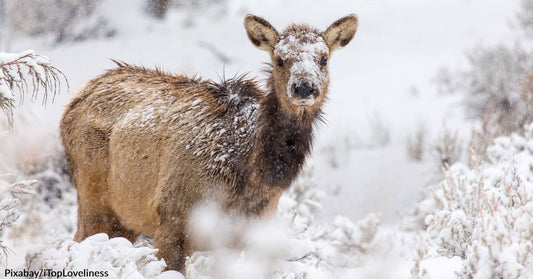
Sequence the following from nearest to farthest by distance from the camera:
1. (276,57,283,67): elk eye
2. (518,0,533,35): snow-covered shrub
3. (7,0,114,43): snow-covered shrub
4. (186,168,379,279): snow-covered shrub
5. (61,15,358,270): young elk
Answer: (186,168,379,279): snow-covered shrub, (61,15,358,270): young elk, (276,57,283,67): elk eye, (7,0,114,43): snow-covered shrub, (518,0,533,35): snow-covered shrub

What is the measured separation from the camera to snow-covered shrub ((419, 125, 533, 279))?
4211 mm

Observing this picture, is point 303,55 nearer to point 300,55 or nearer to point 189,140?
point 300,55

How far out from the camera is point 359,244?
804cm

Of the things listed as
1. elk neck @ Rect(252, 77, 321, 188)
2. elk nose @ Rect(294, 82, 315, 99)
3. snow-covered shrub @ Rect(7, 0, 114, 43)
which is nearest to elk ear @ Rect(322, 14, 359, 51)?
elk neck @ Rect(252, 77, 321, 188)

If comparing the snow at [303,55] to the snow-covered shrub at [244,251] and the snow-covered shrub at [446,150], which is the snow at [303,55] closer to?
the snow-covered shrub at [244,251]

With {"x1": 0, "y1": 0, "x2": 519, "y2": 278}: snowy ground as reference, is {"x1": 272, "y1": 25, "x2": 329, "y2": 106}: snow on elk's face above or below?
below

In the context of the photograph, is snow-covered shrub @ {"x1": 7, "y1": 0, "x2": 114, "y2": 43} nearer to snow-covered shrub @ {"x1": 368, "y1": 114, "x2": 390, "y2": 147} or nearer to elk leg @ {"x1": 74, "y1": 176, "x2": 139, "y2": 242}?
snow-covered shrub @ {"x1": 368, "y1": 114, "x2": 390, "y2": 147}

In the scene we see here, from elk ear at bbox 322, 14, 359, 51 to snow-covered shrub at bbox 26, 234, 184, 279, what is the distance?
2.50 meters

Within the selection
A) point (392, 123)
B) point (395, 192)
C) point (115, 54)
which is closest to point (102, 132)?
point (395, 192)

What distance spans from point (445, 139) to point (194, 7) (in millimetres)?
10075

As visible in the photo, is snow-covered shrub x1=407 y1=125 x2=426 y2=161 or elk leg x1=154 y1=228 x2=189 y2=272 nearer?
elk leg x1=154 y1=228 x2=189 y2=272

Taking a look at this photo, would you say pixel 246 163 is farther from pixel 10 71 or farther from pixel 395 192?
pixel 395 192

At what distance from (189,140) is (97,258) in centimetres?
151

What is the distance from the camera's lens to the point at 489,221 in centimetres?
447
